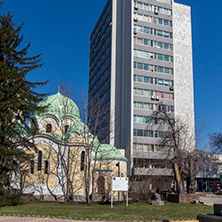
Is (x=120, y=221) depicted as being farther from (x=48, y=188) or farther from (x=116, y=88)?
(x=116, y=88)

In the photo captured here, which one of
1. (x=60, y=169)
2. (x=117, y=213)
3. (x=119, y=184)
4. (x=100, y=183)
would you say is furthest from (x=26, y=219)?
(x=100, y=183)

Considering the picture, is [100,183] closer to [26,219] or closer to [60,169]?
[60,169]

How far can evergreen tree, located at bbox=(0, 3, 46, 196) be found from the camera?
2253 centimetres

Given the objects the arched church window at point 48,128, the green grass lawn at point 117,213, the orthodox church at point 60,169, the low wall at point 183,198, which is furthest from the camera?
the arched church window at point 48,128

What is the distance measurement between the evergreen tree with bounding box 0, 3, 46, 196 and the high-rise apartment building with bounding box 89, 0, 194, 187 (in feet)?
83.7

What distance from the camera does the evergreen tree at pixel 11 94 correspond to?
73.9 feet

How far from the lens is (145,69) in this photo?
5422 cm

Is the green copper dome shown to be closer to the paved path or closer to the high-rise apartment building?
the high-rise apartment building

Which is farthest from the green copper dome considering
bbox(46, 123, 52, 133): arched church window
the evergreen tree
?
the evergreen tree

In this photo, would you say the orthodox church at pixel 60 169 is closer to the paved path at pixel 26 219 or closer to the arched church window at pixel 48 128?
the arched church window at pixel 48 128

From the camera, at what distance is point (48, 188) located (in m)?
29.6

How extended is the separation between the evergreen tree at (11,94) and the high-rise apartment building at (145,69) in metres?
25.5

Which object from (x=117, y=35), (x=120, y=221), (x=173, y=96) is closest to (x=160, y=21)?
(x=117, y=35)

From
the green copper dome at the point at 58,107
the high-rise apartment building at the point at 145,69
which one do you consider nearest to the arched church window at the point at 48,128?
the green copper dome at the point at 58,107
